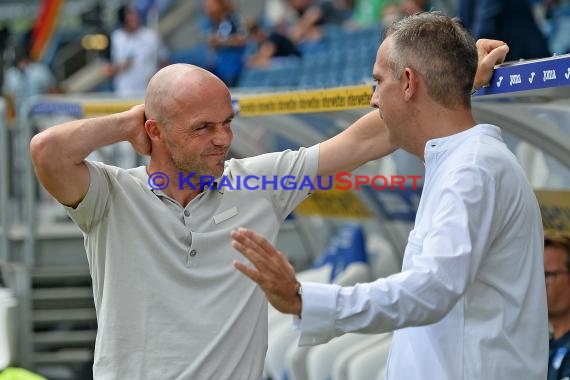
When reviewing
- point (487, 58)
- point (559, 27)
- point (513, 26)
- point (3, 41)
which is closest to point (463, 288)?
point (487, 58)

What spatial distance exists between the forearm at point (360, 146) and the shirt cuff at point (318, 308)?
125 cm

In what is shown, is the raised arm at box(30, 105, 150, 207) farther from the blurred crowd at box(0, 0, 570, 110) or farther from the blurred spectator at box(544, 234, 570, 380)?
the blurred crowd at box(0, 0, 570, 110)

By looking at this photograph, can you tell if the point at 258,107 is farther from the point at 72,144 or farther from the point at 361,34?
the point at 361,34

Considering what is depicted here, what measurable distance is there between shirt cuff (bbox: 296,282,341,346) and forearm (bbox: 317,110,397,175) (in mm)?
1248

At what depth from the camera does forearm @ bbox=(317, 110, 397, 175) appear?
3895mm

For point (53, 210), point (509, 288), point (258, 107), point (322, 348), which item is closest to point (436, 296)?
point (509, 288)

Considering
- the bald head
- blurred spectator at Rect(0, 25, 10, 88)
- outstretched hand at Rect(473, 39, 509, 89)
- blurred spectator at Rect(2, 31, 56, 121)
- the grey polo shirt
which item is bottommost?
blurred spectator at Rect(2, 31, 56, 121)

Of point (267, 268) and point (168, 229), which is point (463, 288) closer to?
point (267, 268)

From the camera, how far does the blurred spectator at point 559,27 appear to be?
8766mm

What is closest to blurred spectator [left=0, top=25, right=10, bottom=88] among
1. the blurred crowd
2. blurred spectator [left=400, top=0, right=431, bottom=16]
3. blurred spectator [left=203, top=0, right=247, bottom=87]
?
the blurred crowd

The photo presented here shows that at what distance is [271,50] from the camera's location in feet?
38.7

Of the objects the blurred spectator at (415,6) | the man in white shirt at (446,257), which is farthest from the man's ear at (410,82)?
the blurred spectator at (415,6)

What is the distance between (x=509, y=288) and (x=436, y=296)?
283mm

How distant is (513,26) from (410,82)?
4450 millimetres
